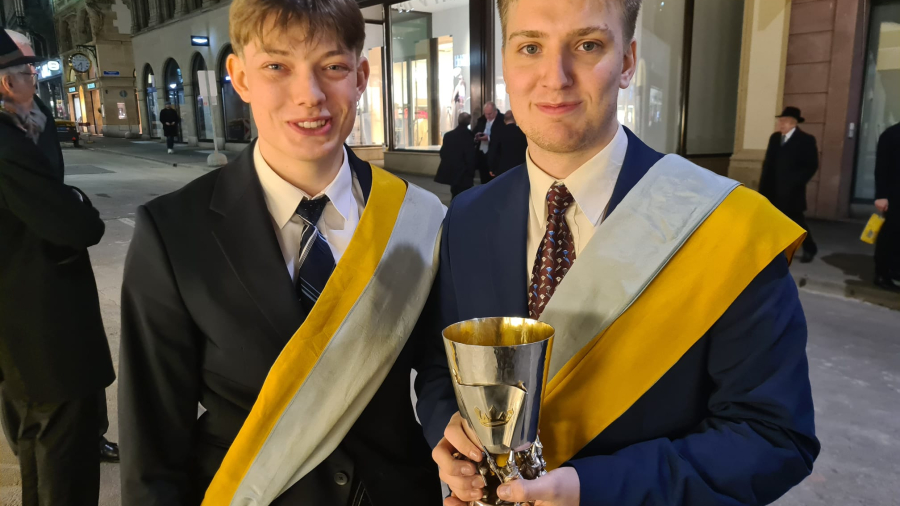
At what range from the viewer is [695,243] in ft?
3.99

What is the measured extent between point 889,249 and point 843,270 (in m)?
0.63

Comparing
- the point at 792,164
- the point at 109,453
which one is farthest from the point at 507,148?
the point at 109,453

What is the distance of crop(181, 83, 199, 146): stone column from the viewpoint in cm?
2666

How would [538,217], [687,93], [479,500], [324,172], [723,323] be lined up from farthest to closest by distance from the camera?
[687,93] → [324,172] → [538,217] → [723,323] → [479,500]

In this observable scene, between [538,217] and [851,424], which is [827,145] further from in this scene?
[538,217]

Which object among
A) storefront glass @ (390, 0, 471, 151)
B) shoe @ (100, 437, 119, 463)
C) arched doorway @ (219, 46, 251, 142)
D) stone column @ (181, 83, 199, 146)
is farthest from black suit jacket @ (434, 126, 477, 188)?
stone column @ (181, 83, 199, 146)

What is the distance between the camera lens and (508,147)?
28.8 ft

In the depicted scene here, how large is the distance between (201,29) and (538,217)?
26.6 m

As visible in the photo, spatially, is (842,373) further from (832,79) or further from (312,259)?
(832,79)

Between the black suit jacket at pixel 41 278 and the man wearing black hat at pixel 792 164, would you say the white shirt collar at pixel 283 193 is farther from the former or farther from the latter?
the man wearing black hat at pixel 792 164

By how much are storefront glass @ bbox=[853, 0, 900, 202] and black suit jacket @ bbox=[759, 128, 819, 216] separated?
2743mm

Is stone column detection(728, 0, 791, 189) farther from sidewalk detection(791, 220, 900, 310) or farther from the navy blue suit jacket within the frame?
the navy blue suit jacket

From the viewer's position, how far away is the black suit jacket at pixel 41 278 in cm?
232

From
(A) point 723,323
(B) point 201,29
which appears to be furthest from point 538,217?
(B) point 201,29
